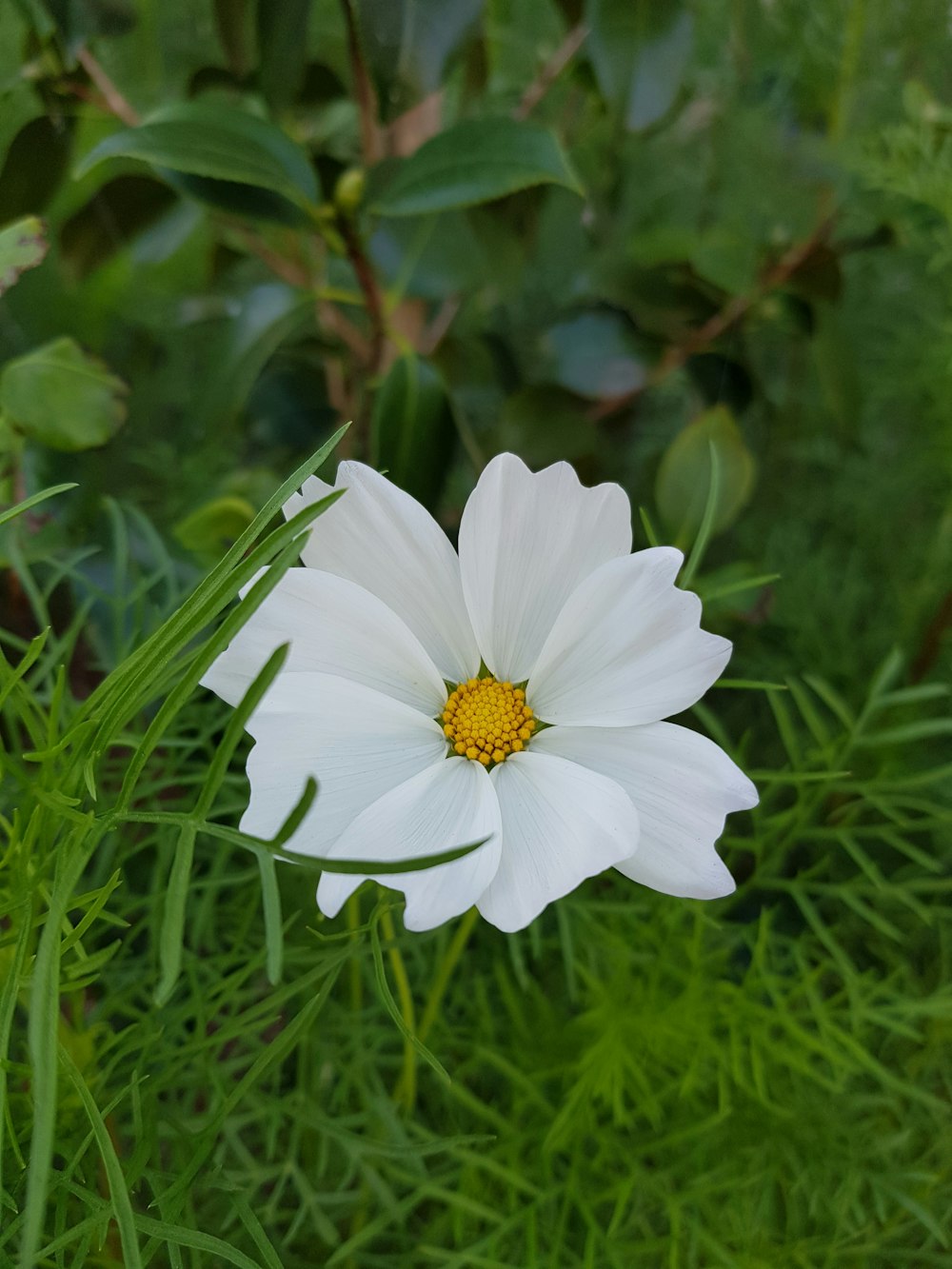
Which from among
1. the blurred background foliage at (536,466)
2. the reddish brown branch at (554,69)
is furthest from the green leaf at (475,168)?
the reddish brown branch at (554,69)

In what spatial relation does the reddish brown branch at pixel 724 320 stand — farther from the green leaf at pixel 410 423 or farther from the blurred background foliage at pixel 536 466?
the green leaf at pixel 410 423

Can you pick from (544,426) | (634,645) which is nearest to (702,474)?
(544,426)

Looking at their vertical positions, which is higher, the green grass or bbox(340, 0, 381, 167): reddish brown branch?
bbox(340, 0, 381, 167): reddish brown branch

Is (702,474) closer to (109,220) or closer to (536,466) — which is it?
(536,466)

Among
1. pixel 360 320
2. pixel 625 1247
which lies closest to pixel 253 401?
pixel 360 320

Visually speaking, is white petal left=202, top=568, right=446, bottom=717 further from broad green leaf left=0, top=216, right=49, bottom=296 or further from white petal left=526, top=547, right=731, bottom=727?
broad green leaf left=0, top=216, right=49, bottom=296

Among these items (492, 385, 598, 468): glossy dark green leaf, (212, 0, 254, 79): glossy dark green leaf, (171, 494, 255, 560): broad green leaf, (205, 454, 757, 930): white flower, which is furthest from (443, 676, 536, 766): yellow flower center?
(212, 0, 254, 79): glossy dark green leaf
